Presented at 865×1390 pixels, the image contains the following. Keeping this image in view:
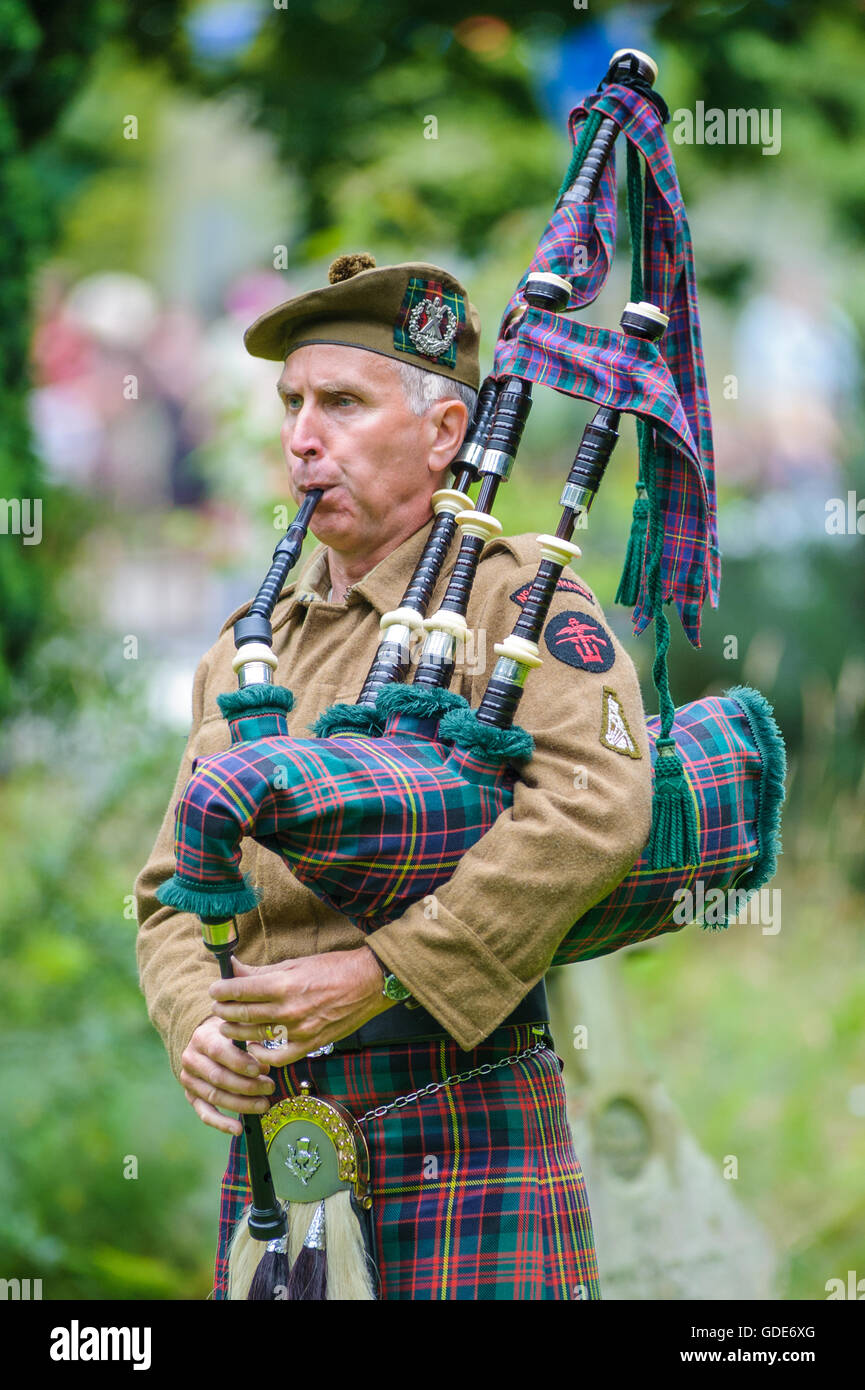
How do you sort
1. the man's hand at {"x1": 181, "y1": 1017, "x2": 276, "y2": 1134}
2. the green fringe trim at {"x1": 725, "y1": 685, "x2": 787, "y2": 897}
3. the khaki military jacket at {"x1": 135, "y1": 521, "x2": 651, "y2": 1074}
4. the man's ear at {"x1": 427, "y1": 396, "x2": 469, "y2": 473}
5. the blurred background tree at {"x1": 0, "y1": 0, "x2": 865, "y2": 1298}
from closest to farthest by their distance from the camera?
the khaki military jacket at {"x1": 135, "y1": 521, "x2": 651, "y2": 1074} → the man's hand at {"x1": 181, "y1": 1017, "x2": 276, "y2": 1134} → the green fringe trim at {"x1": 725, "y1": 685, "x2": 787, "y2": 897} → the man's ear at {"x1": 427, "y1": 396, "x2": 469, "y2": 473} → the blurred background tree at {"x1": 0, "y1": 0, "x2": 865, "y2": 1298}

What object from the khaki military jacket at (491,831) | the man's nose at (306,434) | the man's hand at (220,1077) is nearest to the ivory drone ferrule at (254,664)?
the khaki military jacket at (491,831)

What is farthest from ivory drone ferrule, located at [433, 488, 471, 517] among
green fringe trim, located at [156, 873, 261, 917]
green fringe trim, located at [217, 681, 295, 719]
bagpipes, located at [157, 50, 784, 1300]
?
green fringe trim, located at [156, 873, 261, 917]

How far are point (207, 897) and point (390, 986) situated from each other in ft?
0.88

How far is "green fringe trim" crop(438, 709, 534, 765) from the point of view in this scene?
1.71 m

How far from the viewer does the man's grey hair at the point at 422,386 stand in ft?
6.68

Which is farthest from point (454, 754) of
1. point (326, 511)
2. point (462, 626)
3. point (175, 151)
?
point (175, 151)

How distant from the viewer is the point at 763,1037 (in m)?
4.24

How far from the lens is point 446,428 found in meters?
2.07

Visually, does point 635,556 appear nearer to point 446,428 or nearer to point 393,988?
point 446,428

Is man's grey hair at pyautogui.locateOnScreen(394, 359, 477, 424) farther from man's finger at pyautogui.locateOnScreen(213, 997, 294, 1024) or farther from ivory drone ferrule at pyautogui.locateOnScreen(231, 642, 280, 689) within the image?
man's finger at pyautogui.locateOnScreen(213, 997, 294, 1024)

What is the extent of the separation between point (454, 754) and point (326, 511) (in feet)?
1.61

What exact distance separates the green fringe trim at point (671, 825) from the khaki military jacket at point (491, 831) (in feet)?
0.23

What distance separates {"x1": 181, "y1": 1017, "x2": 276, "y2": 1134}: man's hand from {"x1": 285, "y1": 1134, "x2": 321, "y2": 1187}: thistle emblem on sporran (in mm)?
72

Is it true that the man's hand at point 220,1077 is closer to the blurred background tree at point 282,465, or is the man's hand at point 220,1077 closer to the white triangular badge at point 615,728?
the white triangular badge at point 615,728
